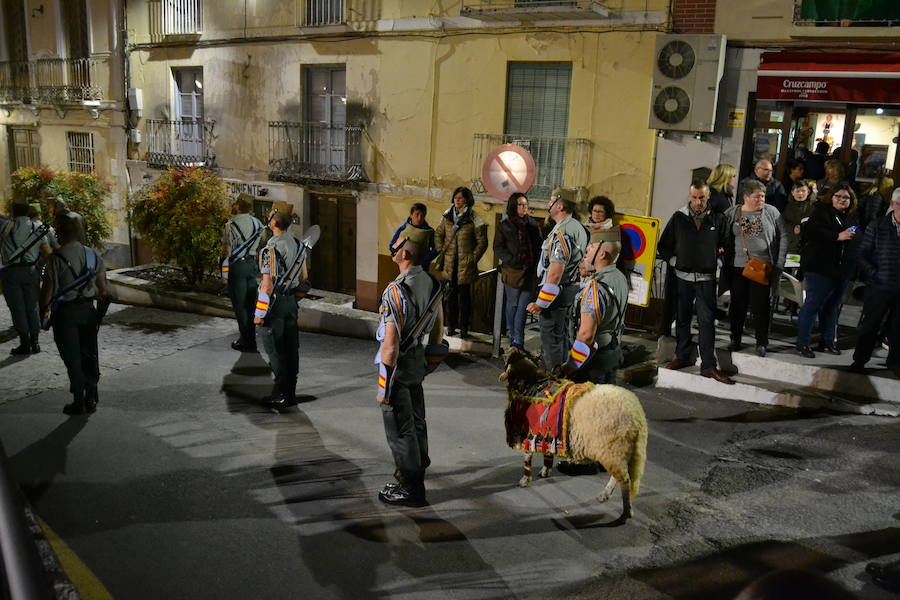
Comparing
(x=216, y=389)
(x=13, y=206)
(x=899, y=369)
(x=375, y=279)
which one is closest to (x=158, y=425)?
(x=216, y=389)

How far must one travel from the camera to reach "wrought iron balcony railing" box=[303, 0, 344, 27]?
15469mm

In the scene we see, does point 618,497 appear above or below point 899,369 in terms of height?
below

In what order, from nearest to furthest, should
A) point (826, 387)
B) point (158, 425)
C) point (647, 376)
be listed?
point (158, 425) → point (826, 387) → point (647, 376)

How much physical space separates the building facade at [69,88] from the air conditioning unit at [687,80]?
14016 mm

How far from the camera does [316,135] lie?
53.5 feet

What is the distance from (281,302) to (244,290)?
7.86ft

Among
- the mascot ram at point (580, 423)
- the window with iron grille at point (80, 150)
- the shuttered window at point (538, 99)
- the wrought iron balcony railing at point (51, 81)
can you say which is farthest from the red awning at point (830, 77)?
the window with iron grille at point (80, 150)

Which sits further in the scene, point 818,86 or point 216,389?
point 818,86

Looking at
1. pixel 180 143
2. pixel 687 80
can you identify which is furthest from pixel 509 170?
pixel 180 143

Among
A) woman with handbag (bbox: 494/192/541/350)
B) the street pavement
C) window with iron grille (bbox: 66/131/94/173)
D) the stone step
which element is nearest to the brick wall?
woman with handbag (bbox: 494/192/541/350)

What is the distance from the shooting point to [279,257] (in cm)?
732

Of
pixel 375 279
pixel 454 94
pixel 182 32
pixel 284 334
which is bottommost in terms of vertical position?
pixel 375 279

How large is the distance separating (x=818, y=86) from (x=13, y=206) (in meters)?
11.1

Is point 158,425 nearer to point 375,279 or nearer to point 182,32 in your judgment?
point 375,279
